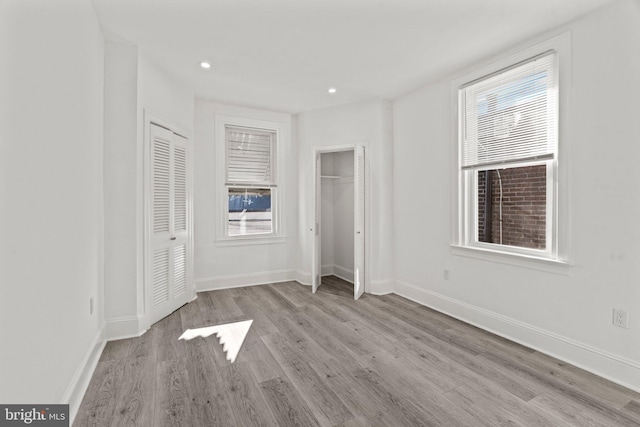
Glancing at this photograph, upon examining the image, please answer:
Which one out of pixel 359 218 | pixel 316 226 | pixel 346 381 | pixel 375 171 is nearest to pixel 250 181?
pixel 316 226

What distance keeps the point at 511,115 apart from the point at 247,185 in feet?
11.4

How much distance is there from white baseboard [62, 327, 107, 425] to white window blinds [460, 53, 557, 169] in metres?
3.80

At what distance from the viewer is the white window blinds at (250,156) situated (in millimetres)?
Result: 4660

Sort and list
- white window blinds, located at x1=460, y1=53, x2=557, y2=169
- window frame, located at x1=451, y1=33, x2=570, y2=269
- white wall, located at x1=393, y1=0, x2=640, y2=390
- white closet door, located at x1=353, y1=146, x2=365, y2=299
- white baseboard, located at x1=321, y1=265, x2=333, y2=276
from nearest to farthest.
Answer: white wall, located at x1=393, y1=0, x2=640, y2=390 → window frame, located at x1=451, y1=33, x2=570, y2=269 → white window blinds, located at x1=460, y1=53, x2=557, y2=169 → white closet door, located at x1=353, y1=146, x2=365, y2=299 → white baseboard, located at x1=321, y1=265, x2=333, y2=276

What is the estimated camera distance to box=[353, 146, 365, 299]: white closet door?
13.8 ft

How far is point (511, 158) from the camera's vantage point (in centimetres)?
290

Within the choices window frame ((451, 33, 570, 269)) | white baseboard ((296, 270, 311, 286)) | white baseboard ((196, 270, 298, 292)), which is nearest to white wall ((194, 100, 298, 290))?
white baseboard ((196, 270, 298, 292))

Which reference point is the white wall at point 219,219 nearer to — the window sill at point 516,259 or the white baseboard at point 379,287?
the white baseboard at point 379,287

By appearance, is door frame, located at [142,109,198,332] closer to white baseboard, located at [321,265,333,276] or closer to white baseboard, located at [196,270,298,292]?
white baseboard, located at [196,270,298,292]

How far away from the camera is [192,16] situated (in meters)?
2.42

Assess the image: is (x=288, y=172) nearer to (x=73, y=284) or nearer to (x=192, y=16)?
(x=192, y=16)

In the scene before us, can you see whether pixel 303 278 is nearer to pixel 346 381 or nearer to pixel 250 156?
pixel 250 156

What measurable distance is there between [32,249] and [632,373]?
3682 millimetres

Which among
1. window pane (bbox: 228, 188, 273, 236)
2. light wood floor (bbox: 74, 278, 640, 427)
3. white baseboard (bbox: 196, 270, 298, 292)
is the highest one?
window pane (bbox: 228, 188, 273, 236)
